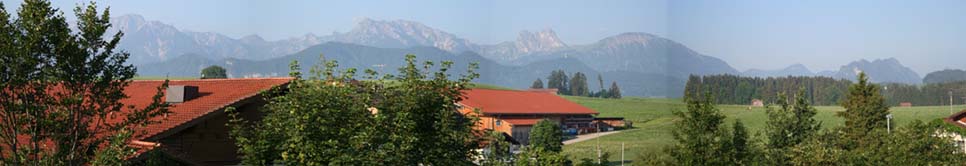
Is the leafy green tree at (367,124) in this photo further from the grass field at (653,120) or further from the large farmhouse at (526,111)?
the large farmhouse at (526,111)

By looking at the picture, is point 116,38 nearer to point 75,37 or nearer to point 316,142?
point 75,37

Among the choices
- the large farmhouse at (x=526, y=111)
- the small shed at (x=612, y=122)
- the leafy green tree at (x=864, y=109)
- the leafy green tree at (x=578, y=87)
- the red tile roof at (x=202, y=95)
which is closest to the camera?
the red tile roof at (x=202, y=95)

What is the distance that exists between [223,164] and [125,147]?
204 inches

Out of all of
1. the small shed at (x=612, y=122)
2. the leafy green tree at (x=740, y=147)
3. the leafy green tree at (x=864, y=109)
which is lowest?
the small shed at (x=612, y=122)

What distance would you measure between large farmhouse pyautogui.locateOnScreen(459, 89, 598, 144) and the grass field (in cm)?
274

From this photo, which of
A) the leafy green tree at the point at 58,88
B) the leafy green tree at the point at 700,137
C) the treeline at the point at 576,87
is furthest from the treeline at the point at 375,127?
the treeline at the point at 576,87

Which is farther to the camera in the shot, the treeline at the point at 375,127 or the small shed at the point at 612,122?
the small shed at the point at 612,122

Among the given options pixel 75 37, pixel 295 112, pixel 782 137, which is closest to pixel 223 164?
pixel 295 112

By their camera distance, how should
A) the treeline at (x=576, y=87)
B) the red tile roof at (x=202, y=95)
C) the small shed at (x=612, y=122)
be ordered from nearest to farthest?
the red tile roof at (x=202, y=95) < the small shed at (x=612, y=122) < the treeline at (x=576, y=87)

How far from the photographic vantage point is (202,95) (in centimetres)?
1533

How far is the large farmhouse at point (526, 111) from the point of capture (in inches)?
1853

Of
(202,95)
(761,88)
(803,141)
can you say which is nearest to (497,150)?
(202,95)

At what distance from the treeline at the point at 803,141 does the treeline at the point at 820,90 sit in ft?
23.5

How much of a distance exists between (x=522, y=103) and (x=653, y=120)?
13599 mm
